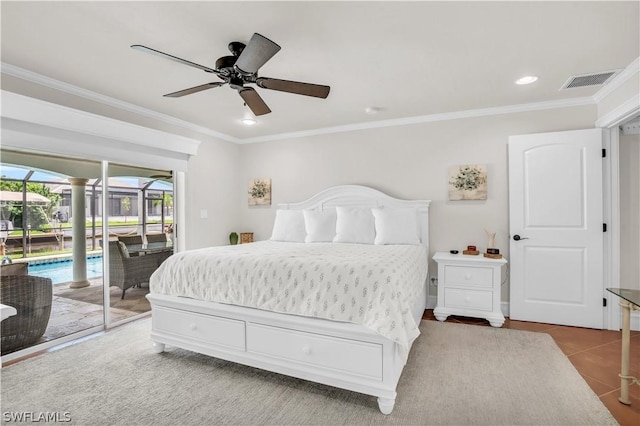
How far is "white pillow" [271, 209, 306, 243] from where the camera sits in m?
4.18

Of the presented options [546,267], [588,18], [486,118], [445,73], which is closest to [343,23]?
[445,73]

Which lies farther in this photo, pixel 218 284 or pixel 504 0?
pixel 218 284

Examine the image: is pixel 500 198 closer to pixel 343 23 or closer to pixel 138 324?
pixel 343 23

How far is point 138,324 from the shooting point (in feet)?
11.5

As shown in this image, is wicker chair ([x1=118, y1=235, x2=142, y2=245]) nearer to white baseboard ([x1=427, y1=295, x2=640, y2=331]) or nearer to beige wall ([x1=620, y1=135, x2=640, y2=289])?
white baseboard ([x1=427, y1=295, x2=640, y2=331])

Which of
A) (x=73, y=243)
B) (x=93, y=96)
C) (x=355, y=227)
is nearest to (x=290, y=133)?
(x=355, y=227)

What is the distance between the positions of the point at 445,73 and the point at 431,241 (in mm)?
2019


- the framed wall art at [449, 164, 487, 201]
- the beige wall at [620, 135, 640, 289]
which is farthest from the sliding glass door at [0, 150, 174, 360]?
the beige wall at [620, 135, 640, 289]

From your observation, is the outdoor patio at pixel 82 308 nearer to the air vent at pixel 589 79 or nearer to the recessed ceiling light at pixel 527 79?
the recessed ceiling light at pixel 527 79

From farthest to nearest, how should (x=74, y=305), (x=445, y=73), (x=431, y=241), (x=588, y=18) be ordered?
(x=431, y=241) < (x=74, y=305) < (x=445, y=73) < (x=588, y=18)

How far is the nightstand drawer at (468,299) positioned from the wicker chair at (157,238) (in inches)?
136

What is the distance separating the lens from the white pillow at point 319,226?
13.3 ft

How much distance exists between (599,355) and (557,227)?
1283 millimetres

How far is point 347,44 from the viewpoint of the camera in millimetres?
2309
